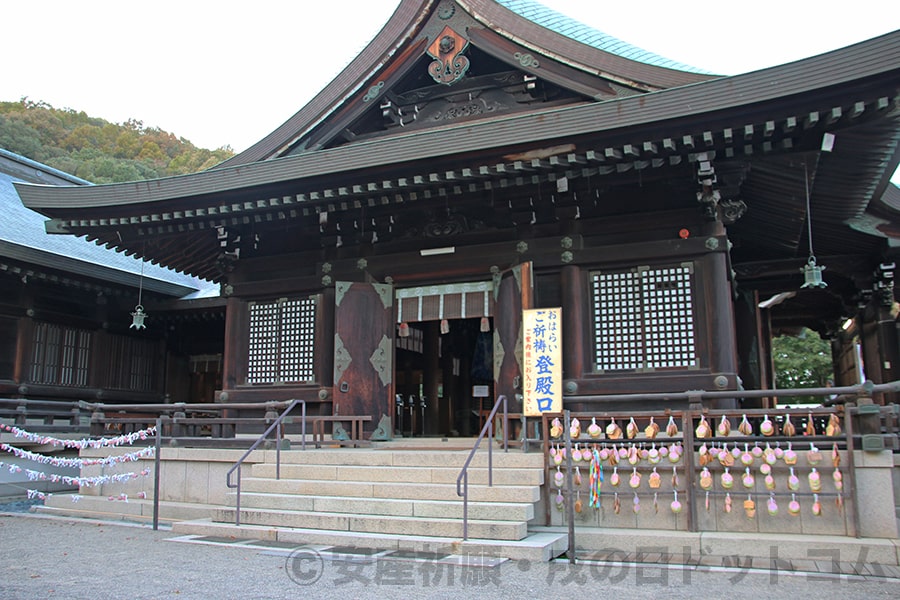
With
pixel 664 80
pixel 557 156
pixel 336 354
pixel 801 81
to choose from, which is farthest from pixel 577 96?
pixel 336 354

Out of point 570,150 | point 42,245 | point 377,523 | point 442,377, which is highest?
point 42,245

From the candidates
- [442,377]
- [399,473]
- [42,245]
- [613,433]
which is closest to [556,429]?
[613,433]

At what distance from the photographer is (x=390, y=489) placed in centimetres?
788

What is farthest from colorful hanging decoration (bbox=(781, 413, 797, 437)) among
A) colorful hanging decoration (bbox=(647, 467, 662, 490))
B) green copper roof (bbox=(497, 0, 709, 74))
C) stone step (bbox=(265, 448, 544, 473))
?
green copper roof (bbox=(497, 0, 709, 74))

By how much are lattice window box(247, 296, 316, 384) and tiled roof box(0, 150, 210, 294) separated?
4.89 meters

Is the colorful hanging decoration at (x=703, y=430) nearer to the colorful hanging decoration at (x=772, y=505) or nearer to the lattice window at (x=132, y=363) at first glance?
the colorful hanging decoration at (x=772, y=505)

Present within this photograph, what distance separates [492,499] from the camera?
7.39 metres

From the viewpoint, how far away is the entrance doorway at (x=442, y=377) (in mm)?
16141

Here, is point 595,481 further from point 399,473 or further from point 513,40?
point 513,40

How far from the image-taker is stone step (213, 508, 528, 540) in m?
6.80

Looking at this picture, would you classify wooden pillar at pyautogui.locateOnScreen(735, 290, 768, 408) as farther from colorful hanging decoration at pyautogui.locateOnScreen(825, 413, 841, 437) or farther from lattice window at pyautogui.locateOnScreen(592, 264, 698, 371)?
colorful hanging decoration at pyautogui.locateOnScreen(825, 413, 841, 437)

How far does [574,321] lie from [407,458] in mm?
3028

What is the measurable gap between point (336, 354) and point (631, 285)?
4.59 m

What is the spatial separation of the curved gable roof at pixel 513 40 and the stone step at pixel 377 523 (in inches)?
241
